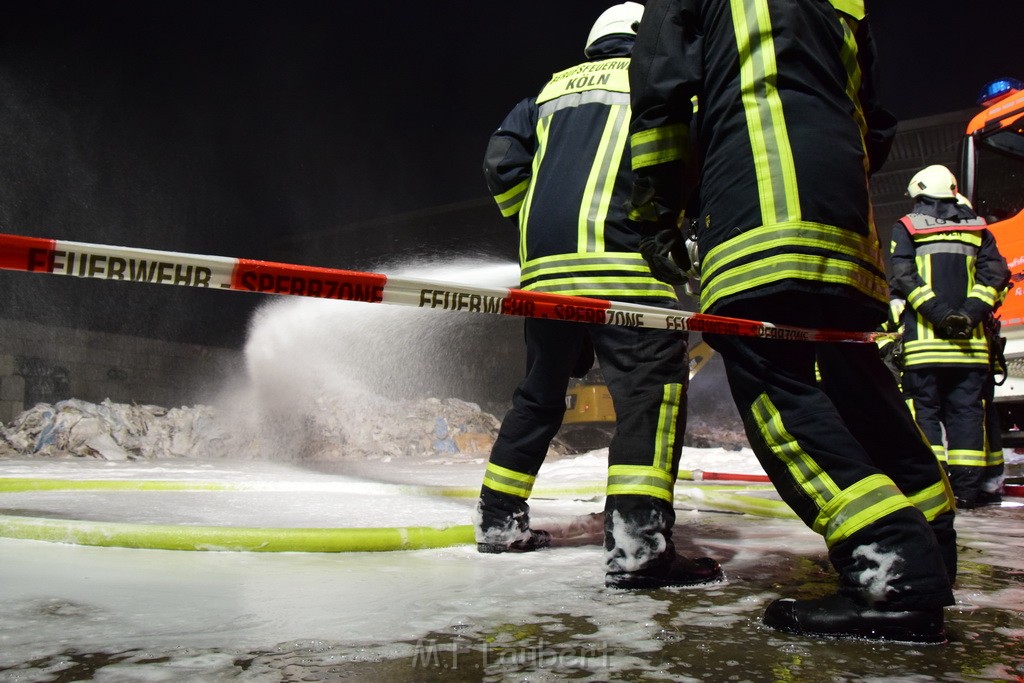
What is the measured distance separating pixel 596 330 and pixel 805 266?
0.72m

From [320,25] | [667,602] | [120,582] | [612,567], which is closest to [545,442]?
[612,567]

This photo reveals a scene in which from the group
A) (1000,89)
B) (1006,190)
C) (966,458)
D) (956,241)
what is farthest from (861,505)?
(1000,89)

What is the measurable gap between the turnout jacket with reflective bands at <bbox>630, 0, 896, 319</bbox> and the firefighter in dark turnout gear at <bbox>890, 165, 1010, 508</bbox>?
9.58 ft

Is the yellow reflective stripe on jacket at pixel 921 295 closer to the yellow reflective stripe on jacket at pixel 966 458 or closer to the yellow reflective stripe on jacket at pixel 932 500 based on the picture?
the yellow reflective stripe on jacket at pixel 966 458

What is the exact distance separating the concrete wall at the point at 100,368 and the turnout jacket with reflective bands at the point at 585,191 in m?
7.41

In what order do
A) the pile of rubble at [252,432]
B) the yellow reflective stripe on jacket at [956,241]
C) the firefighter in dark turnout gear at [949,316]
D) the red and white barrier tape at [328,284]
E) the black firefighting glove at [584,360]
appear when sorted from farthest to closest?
the pile of rubble at [252,432], the yellow reflective stripe on jacket at [956,241], the firefighter in dark turnout gear at [949,316], the black firefighting glove at [584,360], the red and white barrier tape at [328,284]

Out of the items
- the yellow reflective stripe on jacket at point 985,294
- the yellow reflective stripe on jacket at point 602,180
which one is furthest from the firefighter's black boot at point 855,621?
the yellow reflective stripe on jacket at point 985,294

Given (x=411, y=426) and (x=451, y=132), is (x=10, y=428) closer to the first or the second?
(x=411, y=426)

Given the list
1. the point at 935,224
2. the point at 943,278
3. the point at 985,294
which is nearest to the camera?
the point at 985,294

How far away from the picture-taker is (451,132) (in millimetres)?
12242

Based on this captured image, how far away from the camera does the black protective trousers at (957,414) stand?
12.7 feet

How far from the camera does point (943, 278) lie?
419cm

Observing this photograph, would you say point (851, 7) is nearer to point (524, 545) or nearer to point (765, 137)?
point (765, 137)

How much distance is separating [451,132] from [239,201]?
13.1 ft
